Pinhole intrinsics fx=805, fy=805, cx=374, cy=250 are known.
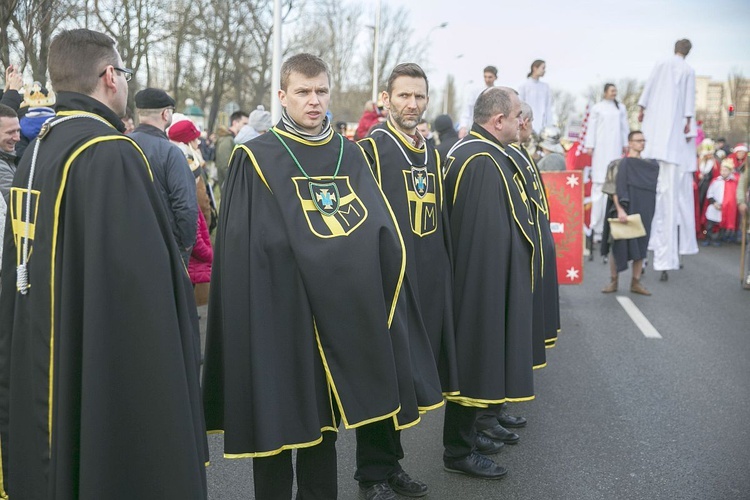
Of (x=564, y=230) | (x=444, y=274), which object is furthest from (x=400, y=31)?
(x=444, y=274)

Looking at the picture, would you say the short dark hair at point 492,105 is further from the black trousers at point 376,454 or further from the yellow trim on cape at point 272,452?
the yellow trim on cape at point 272,452

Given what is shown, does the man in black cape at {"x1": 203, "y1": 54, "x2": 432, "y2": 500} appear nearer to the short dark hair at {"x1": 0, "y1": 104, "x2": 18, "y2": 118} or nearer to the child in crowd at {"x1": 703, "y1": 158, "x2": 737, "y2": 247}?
the short dark hair at {"x1": 0, "y1": 104, "x2": 18, "y2": 118}

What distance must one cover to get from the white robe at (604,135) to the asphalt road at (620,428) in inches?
205

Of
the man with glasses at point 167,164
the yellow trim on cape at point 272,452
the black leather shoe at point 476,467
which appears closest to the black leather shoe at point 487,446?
the black leather shoe at point 476,467

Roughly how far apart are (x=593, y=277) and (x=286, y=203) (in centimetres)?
887

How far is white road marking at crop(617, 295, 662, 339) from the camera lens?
8008 mm

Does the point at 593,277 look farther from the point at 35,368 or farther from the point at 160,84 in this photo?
the point at 160,84

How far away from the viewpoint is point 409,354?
3.64 m

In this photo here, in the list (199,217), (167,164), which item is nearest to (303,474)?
(167,164)

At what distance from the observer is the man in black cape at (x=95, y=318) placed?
2.58m

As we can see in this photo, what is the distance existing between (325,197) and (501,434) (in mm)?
2409

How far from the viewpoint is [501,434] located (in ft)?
16.8

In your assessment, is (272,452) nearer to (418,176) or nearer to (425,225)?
(425,225)

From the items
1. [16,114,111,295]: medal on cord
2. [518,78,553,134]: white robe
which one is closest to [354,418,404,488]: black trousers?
[16,114,111,295]: medal on cord
